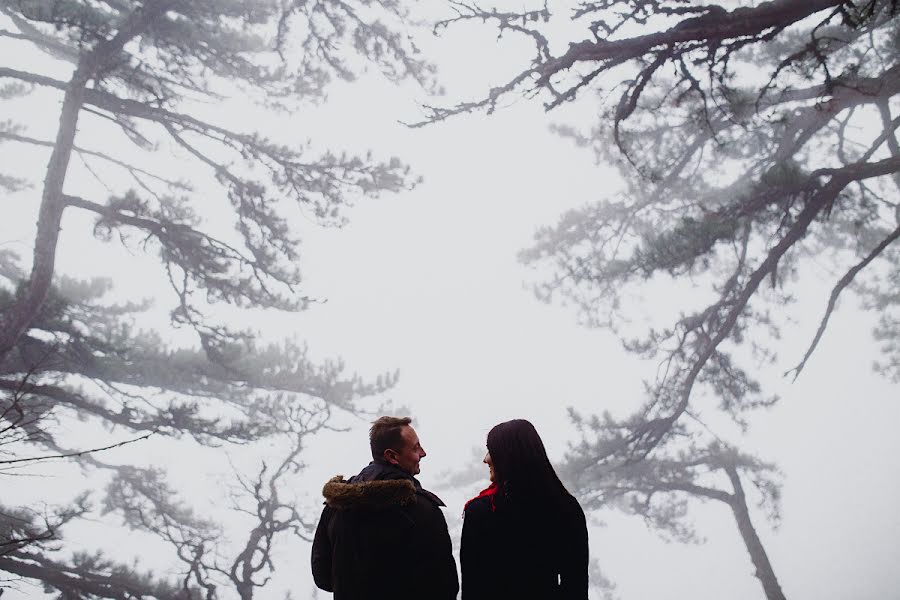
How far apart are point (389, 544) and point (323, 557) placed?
49cm

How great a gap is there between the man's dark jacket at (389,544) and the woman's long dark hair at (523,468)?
1.03ft

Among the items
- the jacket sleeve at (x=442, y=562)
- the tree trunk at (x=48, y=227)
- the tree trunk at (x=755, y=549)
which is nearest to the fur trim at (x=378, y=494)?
the jacket sleeve at (x=442, y=562)

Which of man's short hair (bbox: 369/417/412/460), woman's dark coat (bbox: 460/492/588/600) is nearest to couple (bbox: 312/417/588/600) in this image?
woman's dark coat (bbox: 460/492/588/600)

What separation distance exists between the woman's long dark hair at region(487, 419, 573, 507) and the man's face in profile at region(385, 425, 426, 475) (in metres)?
0.35

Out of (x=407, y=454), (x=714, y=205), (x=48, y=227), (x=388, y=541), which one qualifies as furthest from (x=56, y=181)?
(x=714, y=205)

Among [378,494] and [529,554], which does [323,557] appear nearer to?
[378,494]

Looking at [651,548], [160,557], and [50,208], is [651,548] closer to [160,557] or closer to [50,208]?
[160,557]

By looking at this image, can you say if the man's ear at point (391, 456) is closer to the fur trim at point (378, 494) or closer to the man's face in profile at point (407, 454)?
the man's face in profile at point (407, 454)

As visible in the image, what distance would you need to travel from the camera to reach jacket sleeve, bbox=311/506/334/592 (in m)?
2.20

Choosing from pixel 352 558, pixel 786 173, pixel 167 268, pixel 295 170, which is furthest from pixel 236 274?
pixel 786 173

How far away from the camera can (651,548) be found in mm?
111312

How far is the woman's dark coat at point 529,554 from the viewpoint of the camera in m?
1.81

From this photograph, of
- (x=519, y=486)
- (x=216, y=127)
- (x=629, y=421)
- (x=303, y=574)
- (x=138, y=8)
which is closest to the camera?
(x=519, y=486)

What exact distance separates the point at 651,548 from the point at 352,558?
13114cm
